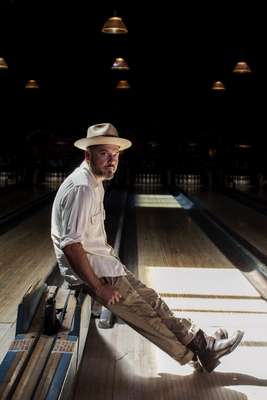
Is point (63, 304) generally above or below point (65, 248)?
below

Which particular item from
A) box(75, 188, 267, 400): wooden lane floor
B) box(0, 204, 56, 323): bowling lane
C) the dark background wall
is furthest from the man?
the dark background wall

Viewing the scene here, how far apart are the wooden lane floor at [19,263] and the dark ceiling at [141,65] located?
310cm

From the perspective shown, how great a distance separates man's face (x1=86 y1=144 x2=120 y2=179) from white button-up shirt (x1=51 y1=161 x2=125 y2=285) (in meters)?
0.04

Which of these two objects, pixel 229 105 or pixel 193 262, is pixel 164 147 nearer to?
pixel 229 105

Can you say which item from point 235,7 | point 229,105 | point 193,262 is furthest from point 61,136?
point 193,262

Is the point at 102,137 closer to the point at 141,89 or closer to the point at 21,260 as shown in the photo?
the point at 21,260

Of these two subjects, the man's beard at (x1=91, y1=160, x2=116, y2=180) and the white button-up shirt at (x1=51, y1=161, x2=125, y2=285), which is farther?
the man's beard at (x1=91, y1=160, x2=116, y2=180)

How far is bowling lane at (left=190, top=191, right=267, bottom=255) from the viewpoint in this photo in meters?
7.98

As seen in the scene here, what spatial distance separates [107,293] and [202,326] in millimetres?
1400

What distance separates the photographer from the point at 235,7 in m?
8.82

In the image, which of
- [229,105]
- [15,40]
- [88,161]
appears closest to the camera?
[88,161]

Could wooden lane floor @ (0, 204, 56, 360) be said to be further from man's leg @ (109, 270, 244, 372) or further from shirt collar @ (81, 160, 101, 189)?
shirt collar @ (81, 160, 101, 189)

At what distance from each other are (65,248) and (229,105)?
1743cm

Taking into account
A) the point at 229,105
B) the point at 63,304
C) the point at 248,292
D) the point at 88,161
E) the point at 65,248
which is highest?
the point at 229,105
